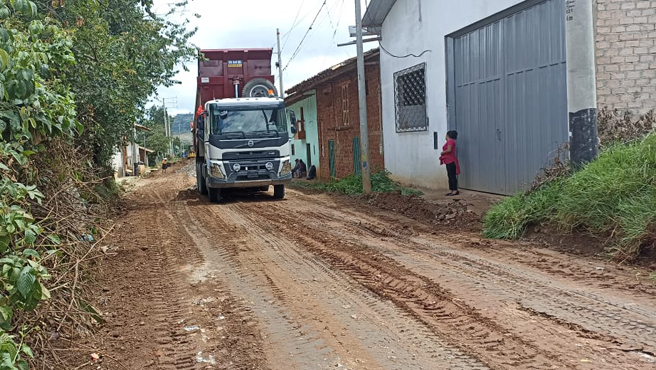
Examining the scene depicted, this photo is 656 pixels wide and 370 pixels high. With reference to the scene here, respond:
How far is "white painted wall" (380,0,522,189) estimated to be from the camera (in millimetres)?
13789

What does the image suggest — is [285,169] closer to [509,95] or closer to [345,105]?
[509,95]

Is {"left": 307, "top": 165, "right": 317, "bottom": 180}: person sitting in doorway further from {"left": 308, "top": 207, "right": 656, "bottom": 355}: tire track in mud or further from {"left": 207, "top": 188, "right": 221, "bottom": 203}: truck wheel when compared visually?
{"left": 308, "top": 207, "right": 656, "bottom": 355}: tire track in mud

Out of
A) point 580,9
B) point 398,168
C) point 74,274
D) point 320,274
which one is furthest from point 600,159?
point 398,168

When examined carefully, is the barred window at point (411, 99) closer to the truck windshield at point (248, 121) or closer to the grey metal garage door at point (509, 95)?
the grey metal garage door at point (509, 95)

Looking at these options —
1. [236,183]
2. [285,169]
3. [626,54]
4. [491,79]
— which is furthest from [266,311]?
[285,169]

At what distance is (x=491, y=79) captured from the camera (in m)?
12.7

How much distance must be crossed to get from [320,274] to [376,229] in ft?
10.7

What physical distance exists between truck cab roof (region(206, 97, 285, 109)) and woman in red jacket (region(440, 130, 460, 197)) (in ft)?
15.6

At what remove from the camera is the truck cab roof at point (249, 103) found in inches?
616

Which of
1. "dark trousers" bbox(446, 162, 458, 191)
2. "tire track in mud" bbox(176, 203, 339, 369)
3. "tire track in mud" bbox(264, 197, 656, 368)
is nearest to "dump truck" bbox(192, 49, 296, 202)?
"dark trousers" bbox(446, 162, 458, 191)

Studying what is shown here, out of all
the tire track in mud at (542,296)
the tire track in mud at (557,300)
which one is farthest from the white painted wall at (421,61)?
the tire track in mud at (557,300)

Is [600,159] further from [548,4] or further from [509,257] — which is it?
[548,4]

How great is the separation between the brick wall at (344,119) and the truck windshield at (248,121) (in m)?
4.29

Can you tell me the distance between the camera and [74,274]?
497 cm
